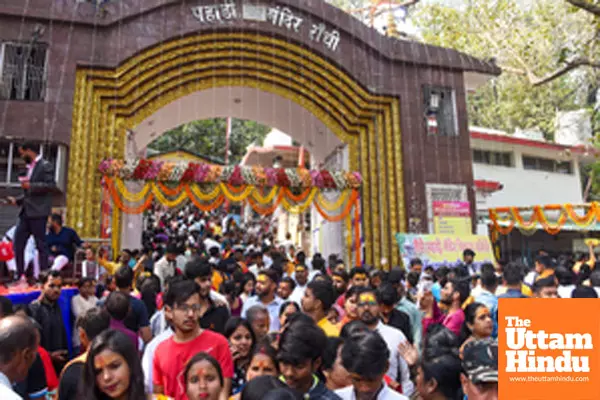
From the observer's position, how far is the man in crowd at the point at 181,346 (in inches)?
105

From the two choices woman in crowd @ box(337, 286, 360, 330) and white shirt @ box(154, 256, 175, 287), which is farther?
white shirt @ box(154, 256, 175, 287)

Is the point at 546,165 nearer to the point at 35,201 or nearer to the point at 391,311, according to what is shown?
the point at 391,311

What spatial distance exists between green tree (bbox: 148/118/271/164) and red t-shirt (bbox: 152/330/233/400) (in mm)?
23815

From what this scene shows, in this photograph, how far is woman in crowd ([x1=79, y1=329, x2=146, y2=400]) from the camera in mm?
2082

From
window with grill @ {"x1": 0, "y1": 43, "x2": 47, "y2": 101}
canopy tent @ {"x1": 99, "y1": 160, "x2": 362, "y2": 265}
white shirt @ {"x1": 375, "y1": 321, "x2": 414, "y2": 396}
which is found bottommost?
white shirt @ {"x1": 375, "y1": 321, "x2": 414, "y2": 396}

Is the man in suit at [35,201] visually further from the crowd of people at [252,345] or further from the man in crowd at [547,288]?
the man in crowd at [547,288]

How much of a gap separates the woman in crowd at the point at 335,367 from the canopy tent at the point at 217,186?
903 cm

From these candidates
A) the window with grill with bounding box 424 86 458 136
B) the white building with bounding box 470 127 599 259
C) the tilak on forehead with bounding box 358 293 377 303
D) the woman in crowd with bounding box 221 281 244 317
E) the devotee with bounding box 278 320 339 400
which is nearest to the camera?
the devotee with bounding box 278 320 339 400

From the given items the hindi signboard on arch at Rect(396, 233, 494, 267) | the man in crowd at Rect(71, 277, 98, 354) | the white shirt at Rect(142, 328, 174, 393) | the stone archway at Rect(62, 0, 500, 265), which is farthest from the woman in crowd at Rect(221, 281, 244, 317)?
the stone archway at Rect(62, 0, 500, 265)

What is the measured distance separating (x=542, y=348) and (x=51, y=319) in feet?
11.8

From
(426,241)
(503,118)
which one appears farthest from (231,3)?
(503,118)

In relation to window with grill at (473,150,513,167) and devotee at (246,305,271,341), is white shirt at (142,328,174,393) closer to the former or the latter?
devotee at (246,305,271,341)

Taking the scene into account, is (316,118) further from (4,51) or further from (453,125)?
(4,51)

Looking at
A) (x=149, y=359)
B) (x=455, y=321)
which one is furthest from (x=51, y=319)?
(x=455, y=321)
